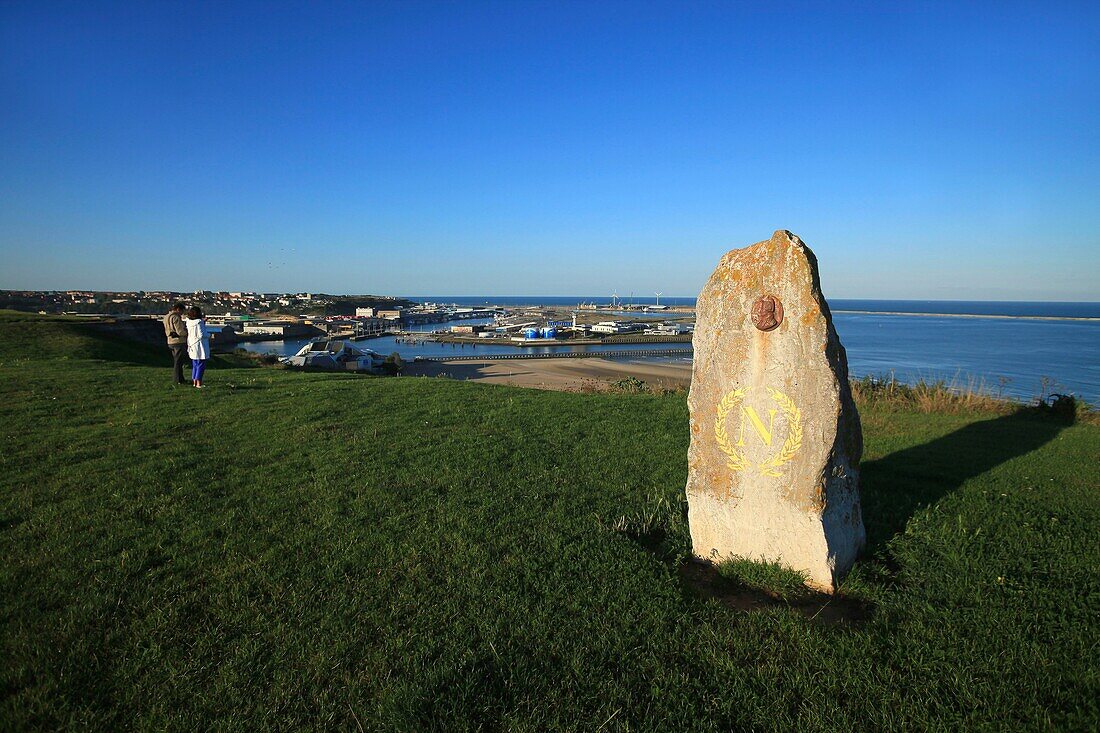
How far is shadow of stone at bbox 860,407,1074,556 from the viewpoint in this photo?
18.9 ft

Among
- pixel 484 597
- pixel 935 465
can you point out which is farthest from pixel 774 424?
pixel 935 465

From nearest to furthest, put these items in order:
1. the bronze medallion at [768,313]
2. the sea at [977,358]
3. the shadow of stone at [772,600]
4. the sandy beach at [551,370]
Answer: the shadow of stone at [772,600]
the bronze medallion at [768,313]
the sea at [977,358]
the sandy beach at [551,370]

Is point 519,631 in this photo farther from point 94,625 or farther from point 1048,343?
point 1048,343

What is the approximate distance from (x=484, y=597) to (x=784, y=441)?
9.37ft

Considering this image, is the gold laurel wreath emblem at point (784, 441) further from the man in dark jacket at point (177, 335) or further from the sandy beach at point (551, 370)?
the sandy beach at point (551, 370)

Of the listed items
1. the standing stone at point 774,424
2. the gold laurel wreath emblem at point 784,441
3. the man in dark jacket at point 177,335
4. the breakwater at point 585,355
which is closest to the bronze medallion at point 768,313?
the standing stone at point 774,424

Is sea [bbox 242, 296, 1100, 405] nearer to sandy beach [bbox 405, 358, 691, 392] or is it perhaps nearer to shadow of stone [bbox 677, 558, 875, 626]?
sandy beach [bbox 405, 358, 691, 392]

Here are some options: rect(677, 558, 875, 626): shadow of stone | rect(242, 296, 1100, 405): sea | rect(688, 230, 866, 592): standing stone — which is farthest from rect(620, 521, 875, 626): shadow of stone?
rect(242, 296, 1100, 405): sea

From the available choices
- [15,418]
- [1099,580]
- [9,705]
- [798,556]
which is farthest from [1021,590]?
[15,418]

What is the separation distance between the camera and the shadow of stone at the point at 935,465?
575 cm

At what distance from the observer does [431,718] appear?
2.90m

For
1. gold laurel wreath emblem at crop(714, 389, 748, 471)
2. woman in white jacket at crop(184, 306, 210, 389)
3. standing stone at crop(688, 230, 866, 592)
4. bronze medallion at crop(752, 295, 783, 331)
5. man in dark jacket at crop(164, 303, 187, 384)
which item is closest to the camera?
standing stone at crop(688, 230, 866, 592)

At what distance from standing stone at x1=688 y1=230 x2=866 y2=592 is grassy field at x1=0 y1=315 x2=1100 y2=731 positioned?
40cm

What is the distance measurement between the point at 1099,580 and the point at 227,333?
68176 mm
